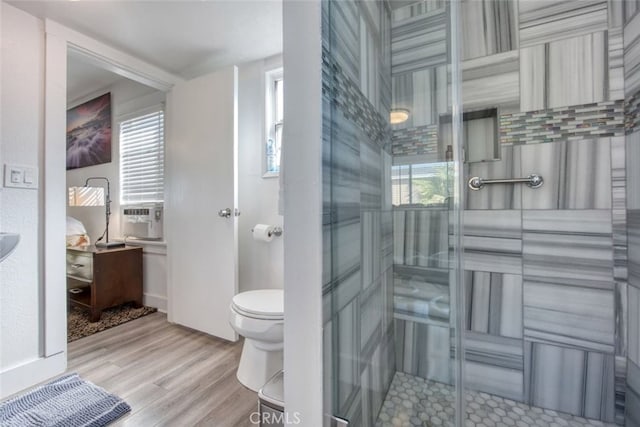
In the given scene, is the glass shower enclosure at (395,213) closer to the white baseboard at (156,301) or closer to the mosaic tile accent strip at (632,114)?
the mosaic tile accent strip at (632,114)

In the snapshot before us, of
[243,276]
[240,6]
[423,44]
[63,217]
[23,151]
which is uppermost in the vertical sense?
[240,6]

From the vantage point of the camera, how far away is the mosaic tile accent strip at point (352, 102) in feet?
2.52

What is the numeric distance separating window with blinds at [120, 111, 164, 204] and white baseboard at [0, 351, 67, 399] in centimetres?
136

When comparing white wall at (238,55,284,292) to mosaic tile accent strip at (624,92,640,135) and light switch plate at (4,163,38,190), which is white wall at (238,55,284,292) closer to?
light switch plate at (4,163,38,190)

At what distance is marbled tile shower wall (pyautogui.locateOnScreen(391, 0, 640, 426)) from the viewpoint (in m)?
1.10

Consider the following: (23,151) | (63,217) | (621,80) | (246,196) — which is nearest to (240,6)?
(246,196)

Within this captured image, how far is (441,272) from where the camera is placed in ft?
3.38

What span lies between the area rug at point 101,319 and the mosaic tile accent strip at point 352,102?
2394mm

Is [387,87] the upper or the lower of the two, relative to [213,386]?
upper

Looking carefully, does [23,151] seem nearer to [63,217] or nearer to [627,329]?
[63,217]

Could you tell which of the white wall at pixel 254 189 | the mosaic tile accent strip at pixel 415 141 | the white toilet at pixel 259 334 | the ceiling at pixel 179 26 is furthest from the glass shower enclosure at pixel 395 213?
the white wall at pixel 254 189

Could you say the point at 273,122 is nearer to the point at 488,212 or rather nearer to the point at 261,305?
the point at 261,305

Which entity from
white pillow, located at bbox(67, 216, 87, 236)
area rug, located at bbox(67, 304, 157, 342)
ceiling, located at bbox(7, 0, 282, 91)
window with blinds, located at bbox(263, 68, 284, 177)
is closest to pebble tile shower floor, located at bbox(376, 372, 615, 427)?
window with blinds, located at bbox(263, 68, 284, 177)

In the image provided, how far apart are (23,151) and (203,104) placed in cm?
103
